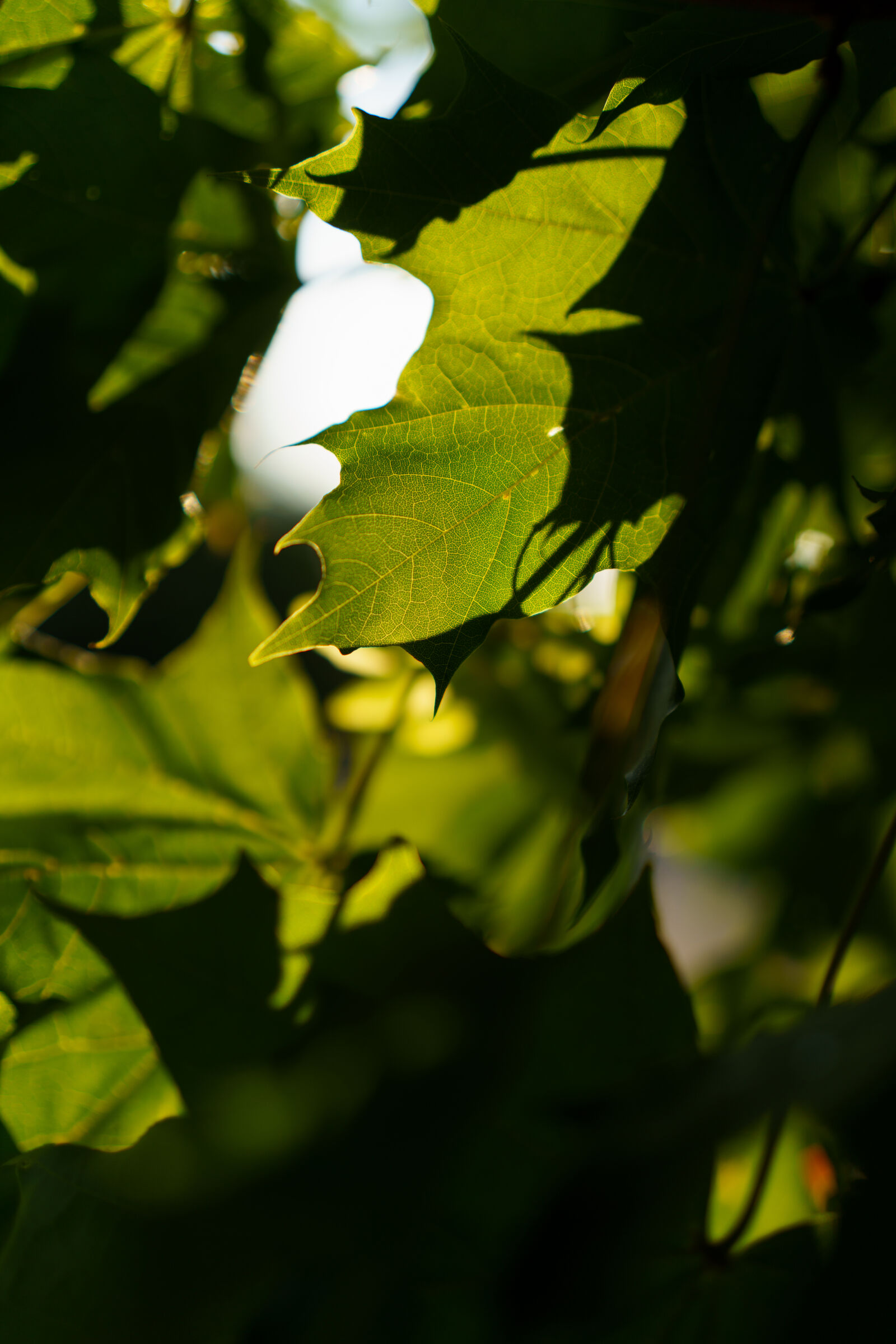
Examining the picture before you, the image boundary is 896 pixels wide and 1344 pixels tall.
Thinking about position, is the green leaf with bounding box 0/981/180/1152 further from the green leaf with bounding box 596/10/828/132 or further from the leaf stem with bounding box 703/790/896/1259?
the green leaf with bounding box 596/10/828/132

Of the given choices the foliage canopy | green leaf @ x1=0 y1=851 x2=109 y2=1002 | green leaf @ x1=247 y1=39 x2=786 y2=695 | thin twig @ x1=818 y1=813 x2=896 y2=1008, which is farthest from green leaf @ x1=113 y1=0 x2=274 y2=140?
thin twig @ x1=818 y1=813 x2=896 y2=1008

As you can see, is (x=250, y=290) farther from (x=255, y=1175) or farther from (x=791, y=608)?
(x=255, y=1175)

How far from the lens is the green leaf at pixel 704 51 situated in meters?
0.38

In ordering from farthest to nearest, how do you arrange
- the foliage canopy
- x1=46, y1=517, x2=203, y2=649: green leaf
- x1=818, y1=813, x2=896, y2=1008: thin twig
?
x1=46, y1=517, x2=203, y2=649: green leaf → x1=818, y1=813, x2=896, y2=1008: thin twig → the foliage canopy

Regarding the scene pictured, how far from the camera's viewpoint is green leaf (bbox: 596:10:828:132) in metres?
0.38

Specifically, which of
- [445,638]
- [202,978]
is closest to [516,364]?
[445,638]

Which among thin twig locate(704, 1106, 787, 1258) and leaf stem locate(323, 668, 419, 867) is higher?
thin twig locate(704, 1106, 787, 1258)

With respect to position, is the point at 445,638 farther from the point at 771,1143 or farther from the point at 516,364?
the point at 771,1143

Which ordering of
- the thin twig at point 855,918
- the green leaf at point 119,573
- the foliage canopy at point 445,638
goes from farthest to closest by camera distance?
the green leaf at point 119,573, the thin twig at point 855,918, the foliage canopy at point 445,638

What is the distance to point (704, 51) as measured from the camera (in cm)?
39

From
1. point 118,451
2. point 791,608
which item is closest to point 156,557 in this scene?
point 118,451

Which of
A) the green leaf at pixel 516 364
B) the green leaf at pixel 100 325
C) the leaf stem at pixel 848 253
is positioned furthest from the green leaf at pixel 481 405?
the green leaf at pixel 100 325

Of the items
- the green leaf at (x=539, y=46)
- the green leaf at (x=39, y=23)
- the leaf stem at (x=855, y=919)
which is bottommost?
the leaf stem at (x=855, y=919)

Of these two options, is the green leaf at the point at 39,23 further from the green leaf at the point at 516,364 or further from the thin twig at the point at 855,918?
the thin twig at the point at 855,918
